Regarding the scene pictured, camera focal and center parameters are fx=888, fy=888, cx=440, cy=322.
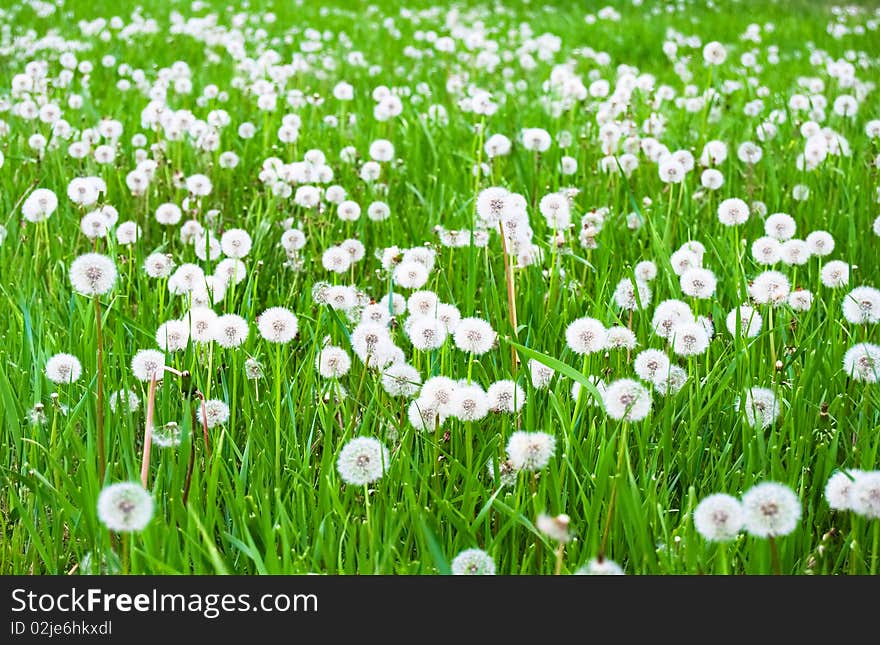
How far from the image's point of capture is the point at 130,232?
2.83 metres

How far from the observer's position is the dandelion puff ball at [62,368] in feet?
6.31

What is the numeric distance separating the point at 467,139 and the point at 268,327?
281cm

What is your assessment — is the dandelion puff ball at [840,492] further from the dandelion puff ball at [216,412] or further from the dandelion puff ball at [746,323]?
the dandelion puff ball at [216,412]

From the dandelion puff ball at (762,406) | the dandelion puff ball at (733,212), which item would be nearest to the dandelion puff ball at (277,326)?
the dandelion puff ball at (762,406)

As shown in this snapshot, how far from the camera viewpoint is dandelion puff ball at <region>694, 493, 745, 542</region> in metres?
1.27

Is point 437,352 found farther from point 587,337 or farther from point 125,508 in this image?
point 125,508

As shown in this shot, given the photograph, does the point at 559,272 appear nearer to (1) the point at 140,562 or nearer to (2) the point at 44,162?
(1) the point at 140,562

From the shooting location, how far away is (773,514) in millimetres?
1262

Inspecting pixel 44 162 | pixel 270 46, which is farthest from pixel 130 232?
pixel 270 46

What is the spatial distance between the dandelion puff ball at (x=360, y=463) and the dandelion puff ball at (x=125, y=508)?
37 centimetres

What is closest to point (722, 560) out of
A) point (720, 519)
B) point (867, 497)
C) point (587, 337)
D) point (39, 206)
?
point (720, 519)

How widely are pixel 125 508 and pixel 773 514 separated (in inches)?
36.3

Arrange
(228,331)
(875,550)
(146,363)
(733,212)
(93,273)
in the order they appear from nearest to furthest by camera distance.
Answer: (875,550) → (93,273) → (146,363) → (228,331) → (733,212)

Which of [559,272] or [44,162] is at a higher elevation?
[44,162]
